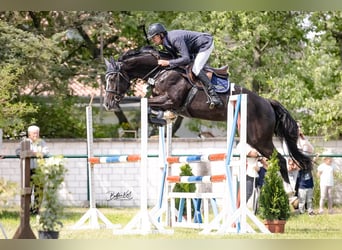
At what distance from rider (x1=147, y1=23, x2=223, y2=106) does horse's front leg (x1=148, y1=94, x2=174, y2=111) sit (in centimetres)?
36

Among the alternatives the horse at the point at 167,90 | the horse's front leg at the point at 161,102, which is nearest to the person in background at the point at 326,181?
the horse at the point at 167,90

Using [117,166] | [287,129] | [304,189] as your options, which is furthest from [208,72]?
[117,166]

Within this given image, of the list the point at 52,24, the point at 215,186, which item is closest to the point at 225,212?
the point at 215,186

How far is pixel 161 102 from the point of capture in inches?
385

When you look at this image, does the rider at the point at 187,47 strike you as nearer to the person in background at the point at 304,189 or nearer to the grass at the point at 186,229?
the grass at the point at 186,229

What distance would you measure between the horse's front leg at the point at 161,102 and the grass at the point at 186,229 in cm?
130

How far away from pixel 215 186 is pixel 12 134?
3301 millimetres

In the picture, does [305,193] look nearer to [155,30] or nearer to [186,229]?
[186,229]

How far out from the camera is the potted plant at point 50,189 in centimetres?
707

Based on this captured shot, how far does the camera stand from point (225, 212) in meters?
8.74

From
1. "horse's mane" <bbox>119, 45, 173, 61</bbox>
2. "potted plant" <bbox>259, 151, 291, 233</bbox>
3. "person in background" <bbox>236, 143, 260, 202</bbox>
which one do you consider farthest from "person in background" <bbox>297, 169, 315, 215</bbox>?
"potted plant" <bbox>259, 151, 291, 233</bbox>

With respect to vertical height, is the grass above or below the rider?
below

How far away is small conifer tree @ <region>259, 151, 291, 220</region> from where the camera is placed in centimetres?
867

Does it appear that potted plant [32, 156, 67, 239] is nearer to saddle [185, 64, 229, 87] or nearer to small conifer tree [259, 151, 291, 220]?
small conifer tree [259, 151, 291, 220]
